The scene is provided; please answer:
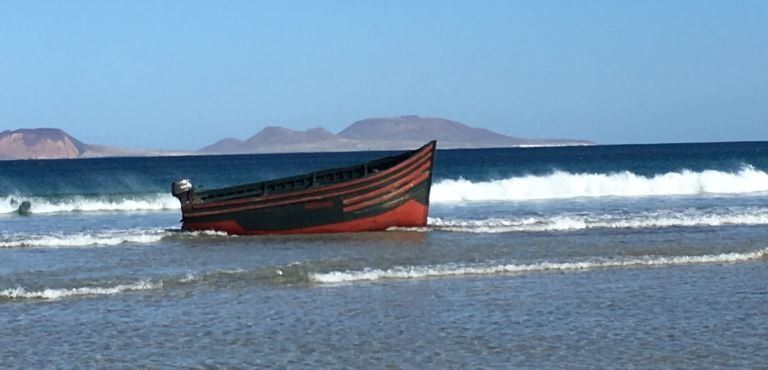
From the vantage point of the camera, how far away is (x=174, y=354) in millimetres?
11805

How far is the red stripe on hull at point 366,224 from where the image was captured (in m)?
26.0

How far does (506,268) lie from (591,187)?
1067 inches

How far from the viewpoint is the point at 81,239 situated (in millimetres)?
24750

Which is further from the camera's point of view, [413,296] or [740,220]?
[740,220]

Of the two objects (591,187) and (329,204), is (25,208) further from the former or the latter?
(591,187)

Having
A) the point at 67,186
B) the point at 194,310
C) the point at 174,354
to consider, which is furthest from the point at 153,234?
the point at 67,186

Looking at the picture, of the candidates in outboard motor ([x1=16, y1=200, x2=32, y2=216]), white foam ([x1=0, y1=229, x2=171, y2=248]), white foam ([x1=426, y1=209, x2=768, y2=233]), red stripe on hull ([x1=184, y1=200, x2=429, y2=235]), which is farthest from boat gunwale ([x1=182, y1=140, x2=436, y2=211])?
outboard motor ([x1=16, y1=200, x2=32, y2=216])

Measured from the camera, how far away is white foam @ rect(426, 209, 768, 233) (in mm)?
25938

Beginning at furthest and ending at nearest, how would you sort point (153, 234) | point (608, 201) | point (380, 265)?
point (608, 201) < point (153, 234) < point (380, 265)

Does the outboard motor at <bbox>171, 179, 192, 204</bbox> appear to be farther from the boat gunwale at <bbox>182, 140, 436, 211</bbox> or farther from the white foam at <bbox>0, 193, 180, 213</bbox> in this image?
the white foam at <bbox>0, 193, 180, 213</bbox>

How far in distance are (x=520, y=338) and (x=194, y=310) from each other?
422 cm

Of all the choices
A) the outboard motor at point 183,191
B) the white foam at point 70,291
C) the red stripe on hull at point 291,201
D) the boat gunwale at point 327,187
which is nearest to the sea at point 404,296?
the white foam at point 70,291

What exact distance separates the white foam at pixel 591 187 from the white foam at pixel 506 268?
2284 cm

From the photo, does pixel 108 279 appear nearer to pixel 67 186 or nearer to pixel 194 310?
pixel 194 310
